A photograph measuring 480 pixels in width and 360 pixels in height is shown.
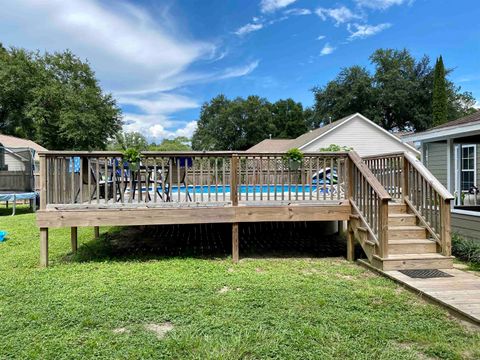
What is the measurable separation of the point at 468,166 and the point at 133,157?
31.3 ft

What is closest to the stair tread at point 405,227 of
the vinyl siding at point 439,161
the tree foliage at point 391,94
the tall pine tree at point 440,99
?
the vinyl siding at point 439,161

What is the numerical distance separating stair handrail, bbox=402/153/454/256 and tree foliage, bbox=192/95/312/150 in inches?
1618

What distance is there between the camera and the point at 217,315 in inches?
117

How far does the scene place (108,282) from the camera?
395 cm

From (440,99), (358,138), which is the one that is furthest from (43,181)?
→ (440,99)

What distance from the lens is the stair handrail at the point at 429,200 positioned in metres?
4.36

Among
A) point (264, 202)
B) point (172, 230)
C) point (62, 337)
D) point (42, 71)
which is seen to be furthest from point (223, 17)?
point (42, 71)

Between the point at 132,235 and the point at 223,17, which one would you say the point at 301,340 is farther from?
the point at 223,17

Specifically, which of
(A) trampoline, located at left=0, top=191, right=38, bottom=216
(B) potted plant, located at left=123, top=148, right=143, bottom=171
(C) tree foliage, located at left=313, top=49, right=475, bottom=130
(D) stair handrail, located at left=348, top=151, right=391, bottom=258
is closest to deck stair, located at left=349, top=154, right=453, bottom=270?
(D) stair handrail, located at left=348, top=151, right=391, bottom=258

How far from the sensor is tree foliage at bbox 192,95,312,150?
46.9m

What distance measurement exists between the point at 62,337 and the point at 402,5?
74.5 ft

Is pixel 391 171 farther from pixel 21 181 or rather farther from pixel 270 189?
pixel 21 181

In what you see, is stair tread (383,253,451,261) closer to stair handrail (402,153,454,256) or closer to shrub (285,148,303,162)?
stair handrail (402,153,454,256)

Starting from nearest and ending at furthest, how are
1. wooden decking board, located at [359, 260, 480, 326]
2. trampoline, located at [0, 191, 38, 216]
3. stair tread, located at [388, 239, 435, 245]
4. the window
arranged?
wooden decking board, located at [359, 260, 480, 326] < stair tread, located at [388, 239, 435, 245] < the window < trampoline, located at [0, 191, 38, 216]
